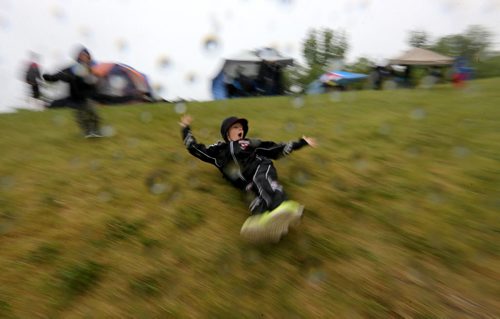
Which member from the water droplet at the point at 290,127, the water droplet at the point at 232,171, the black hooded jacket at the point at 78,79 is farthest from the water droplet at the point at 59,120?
the water droplet at the point at 232,171

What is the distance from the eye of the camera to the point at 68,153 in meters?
5.57

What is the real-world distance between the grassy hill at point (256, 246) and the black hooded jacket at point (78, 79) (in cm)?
81

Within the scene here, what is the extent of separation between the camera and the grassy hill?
2594 millimetres

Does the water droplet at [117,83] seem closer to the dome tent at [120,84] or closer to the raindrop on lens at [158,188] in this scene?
the dome tent at [120,84]

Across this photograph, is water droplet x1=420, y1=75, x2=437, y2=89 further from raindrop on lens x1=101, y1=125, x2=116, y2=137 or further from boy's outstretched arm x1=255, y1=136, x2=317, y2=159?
raindrop on lens x1=101, y1=125, x2=116, y2=137

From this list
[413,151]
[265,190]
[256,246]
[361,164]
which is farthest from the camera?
[413,151]

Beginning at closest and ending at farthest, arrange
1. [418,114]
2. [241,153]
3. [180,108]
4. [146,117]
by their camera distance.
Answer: [241,153]
[418,114]
[146,117]
[180,108]

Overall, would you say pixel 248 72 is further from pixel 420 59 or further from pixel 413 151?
pixel 413 151

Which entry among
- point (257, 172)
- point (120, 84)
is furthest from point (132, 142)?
point (120, 84)

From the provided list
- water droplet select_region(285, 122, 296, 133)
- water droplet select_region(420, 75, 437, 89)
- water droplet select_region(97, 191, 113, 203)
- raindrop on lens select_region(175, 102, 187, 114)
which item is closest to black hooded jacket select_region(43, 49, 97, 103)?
water droplet select_region(97, 191, 113, 203)

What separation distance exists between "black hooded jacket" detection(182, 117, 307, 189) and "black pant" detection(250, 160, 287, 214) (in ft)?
0.42

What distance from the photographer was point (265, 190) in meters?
3.42

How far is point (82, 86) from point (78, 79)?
0.13m

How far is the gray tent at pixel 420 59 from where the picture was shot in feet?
38.7
